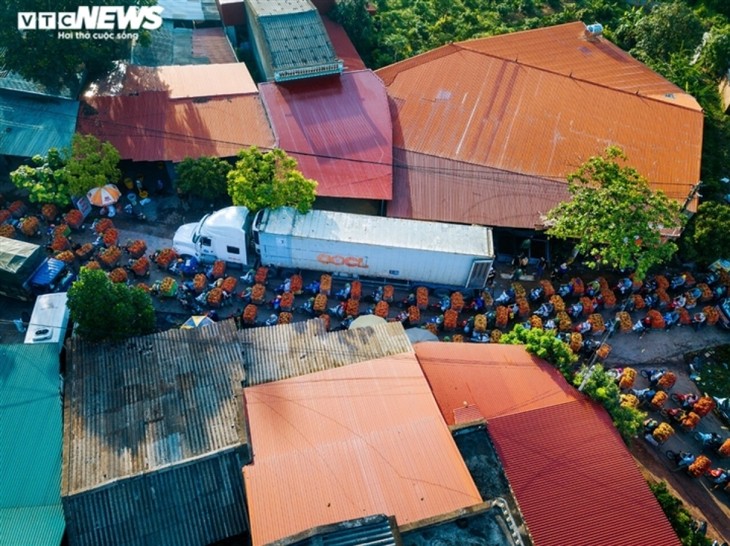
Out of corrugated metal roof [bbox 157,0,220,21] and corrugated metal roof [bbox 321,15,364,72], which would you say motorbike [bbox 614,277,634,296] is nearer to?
corrugated metal roof [bbox 321,15,364,72]

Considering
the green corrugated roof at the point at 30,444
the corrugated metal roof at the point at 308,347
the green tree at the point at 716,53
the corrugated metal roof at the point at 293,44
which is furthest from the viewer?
the green tree at the point at 716,53

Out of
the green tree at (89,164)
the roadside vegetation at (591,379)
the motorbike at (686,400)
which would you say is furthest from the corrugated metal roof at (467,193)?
the green tree at (89,164)

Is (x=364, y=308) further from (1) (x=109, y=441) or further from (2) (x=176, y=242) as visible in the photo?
(1) (x=109, y=441)

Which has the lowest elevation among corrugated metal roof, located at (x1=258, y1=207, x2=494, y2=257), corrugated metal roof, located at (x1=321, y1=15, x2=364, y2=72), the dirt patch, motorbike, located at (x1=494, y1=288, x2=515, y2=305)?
the dirt patch

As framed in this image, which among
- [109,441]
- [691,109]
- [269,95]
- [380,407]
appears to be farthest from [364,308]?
[691,109]

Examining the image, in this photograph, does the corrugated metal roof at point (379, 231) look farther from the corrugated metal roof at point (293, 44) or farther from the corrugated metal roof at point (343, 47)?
the corrugated metal roof at point (343, 47)

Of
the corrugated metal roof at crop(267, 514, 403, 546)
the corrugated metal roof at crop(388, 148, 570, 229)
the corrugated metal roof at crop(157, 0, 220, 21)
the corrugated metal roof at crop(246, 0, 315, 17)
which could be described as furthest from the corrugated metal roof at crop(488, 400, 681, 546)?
the corrugated metal roof at crop(157, 0, 220, 21)
